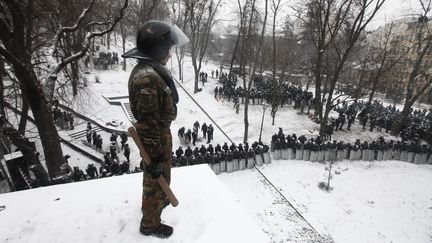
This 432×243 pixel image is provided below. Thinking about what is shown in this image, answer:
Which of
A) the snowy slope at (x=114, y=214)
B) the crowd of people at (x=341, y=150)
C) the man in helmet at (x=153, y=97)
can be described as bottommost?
the crowd of people at (x=341, y=150)

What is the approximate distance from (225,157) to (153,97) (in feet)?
29.2

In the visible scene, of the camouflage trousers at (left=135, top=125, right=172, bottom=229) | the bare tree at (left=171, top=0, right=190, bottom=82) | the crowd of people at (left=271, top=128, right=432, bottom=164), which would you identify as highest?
the bare tree at (left=171, top=0, right=190, bottom=82)

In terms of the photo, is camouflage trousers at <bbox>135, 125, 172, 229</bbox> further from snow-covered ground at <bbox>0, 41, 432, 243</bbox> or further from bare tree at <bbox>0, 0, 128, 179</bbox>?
bare tree at <bbox>0, 0, 128, 179</bbox>

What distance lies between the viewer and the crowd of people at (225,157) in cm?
1036

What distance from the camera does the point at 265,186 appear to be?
10.5 meters

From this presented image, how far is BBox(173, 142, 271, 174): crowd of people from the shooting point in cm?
1036

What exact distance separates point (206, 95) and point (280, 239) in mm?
18257

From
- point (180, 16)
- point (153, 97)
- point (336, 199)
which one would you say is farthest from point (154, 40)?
point (180, 16)

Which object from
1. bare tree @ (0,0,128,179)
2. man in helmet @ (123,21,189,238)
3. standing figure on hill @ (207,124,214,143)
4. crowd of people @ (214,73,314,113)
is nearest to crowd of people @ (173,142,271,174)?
standing figure on hill @ (207,124,214,143)

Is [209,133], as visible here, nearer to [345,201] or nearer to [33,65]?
[345,201]

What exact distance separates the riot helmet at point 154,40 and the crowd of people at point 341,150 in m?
11.1

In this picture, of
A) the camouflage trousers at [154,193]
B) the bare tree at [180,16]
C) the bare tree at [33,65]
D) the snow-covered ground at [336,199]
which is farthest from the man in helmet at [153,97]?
the bare tree at [180,16]

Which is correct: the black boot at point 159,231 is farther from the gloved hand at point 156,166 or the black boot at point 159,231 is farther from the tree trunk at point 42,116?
the tree trunk at point 42,116

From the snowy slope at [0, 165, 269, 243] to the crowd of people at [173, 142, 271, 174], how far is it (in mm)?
5647
